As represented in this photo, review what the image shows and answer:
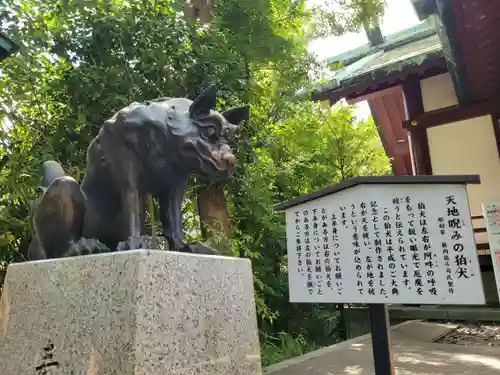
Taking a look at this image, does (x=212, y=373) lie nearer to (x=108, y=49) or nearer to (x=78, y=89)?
(x=78, y=89)

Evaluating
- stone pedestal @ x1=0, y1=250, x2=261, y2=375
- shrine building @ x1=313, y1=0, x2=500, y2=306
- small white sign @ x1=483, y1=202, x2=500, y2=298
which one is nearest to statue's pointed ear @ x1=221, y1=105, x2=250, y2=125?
stone pedestal @ x1=0, y1=250, x2=261, y2=375

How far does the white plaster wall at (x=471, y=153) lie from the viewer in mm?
6590

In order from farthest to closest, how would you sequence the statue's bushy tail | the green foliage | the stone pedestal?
the green foliage, the statue's bushy tail, the stone pedestal

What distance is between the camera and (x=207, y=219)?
5.12 meters

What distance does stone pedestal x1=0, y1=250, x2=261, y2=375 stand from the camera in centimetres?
168

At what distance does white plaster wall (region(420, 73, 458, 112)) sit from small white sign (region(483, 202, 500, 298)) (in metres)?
3.08

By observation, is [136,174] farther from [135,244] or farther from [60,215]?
[60,215]

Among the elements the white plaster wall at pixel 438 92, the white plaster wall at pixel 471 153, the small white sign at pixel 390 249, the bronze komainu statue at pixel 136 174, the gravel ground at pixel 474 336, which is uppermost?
the white plaster wall at pixel 438 92

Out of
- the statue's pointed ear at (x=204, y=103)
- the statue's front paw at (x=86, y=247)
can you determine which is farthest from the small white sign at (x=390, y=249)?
the statue's front paw at (x=86, y=247)

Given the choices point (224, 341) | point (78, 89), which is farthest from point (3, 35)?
point (224, 341)

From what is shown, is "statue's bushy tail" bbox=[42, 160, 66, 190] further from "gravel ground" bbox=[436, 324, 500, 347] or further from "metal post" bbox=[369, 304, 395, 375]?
"gravel ground" bbox=[436, 324, 500, 347]

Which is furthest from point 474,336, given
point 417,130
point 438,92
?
point 438,92

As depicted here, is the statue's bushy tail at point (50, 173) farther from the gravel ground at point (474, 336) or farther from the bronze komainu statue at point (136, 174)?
the gravel ground at point (474, 336)

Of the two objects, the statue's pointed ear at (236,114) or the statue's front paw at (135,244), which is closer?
the statue's front paw at (135,244)
